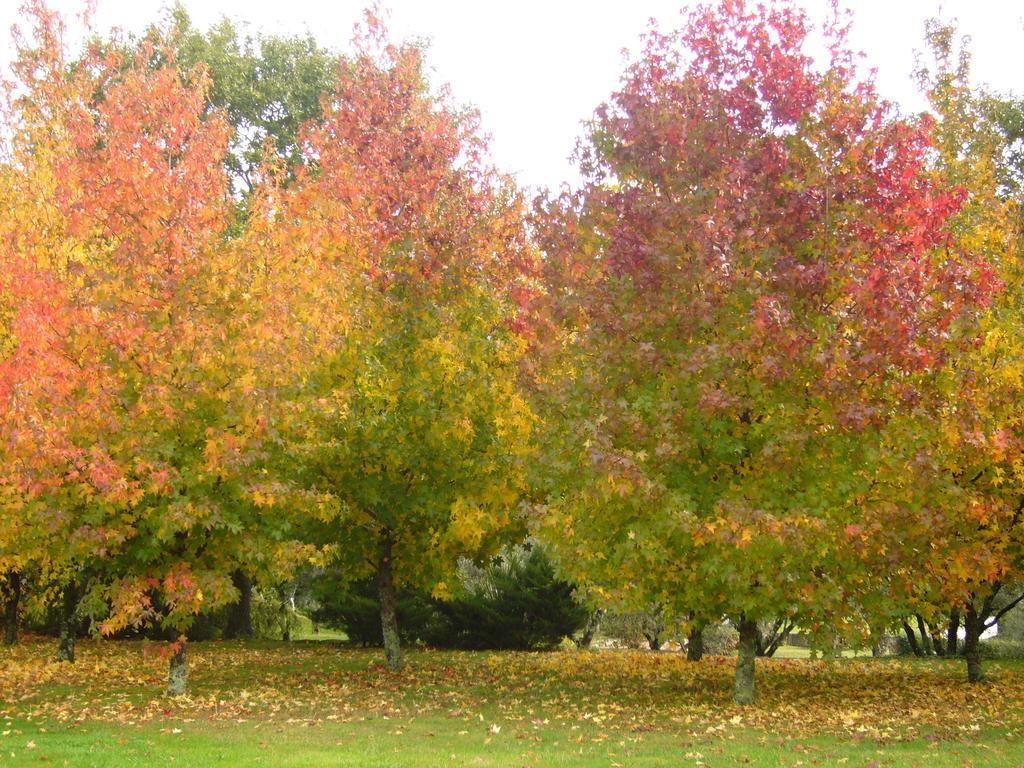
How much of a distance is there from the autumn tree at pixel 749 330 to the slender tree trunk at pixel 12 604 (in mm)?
13833

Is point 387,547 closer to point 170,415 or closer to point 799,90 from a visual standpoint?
point 170,415

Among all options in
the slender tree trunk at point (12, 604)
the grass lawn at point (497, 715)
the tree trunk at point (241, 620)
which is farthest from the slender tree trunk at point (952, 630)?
the slender tree trunk at point (12, 604)

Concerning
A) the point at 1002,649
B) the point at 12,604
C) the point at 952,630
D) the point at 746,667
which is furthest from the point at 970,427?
the point at 12,604

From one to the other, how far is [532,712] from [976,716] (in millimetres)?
5377

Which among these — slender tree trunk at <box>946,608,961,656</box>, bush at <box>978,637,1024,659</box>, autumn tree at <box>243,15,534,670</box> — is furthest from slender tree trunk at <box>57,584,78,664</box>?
bush at <box>978,637,1024,659</box>

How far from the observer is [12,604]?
20.3 m

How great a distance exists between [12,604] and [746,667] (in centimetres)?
1631

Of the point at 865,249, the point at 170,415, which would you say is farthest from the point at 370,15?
the point at 865,249

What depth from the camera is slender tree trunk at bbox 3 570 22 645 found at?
1984 centimetres

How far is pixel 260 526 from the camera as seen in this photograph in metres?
12.8

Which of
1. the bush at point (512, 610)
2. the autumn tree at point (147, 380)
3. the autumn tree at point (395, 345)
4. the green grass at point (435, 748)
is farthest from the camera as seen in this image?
the bush at point (512, 610)

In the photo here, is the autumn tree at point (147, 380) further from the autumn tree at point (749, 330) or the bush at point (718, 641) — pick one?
the bush at point (718, 641)

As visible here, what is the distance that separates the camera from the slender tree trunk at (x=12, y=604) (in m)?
19.8

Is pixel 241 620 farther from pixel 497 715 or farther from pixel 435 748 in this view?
pixel 435 748
